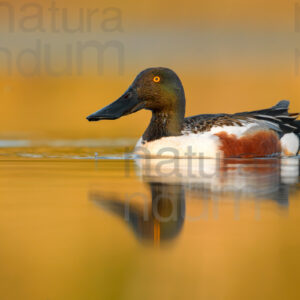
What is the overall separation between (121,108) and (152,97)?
422 mm

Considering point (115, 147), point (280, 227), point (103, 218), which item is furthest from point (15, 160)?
point (280, 227)

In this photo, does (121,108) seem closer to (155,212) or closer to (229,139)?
(229,139)

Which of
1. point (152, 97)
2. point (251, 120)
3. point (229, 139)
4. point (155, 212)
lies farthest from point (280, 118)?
point (155, 212)

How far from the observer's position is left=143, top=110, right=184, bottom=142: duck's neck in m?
8.69

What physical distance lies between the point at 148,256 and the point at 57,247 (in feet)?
1.55

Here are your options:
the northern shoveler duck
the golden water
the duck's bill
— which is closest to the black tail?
the northern shoveler duck

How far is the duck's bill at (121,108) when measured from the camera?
8.68 metres

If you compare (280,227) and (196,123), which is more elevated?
(196,123)

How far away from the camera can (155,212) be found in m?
4.50

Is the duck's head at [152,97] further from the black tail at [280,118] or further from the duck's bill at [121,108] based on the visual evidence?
the black tail at [280,118]

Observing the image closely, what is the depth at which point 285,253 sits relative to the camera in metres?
3.63

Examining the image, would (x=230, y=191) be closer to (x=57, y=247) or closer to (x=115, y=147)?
(x=57, y=247)

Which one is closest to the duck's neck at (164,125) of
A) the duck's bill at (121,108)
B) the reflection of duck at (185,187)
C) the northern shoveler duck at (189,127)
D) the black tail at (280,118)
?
the northern shoveler duck at (189,127)

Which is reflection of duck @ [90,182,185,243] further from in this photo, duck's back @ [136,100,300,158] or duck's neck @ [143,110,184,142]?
duck's neck @ [143,110,184,142]
